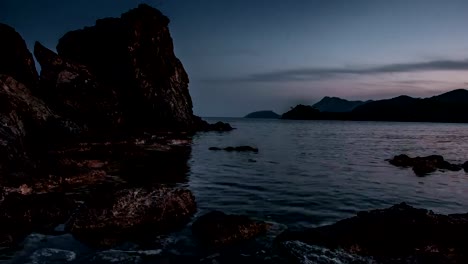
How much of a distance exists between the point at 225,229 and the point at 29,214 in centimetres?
696

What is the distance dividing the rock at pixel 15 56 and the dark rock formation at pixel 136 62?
23.3 m

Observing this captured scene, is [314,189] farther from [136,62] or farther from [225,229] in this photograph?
[136,62]

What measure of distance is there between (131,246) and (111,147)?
28.2 metres

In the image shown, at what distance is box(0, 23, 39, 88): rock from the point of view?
4322cm

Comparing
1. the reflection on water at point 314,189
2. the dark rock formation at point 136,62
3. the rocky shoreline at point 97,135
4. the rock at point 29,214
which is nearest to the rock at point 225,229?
the rocky shoreline at point 97,135

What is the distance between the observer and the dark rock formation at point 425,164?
27.6 m

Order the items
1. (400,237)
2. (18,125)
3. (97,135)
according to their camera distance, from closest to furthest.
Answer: (400,237), (18,125), (97,135)

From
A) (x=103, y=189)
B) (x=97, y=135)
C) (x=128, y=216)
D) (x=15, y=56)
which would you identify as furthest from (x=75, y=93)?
(x=128, y=216)

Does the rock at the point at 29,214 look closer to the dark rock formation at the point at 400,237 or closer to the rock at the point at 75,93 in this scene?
the dark rock formation at the point at 400,237

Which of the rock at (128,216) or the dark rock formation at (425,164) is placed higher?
the rock at (128,216)

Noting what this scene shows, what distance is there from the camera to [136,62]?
237 ft

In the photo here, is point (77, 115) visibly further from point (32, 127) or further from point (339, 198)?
point (339, 198)

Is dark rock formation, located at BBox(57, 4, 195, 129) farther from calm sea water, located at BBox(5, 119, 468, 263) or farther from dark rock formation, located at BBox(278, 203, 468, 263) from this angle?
dark rock formation, located at BBox(278, 203, 468, 263)

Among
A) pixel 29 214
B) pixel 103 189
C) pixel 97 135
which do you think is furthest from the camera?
pixel 97 135
